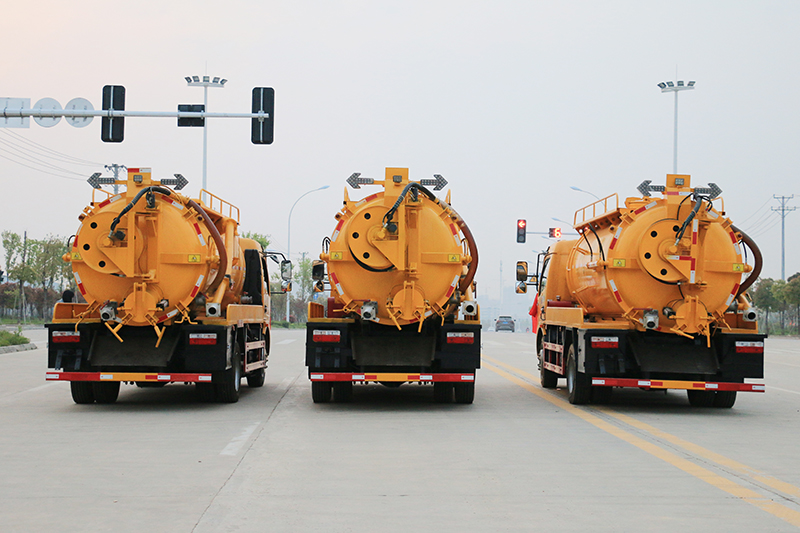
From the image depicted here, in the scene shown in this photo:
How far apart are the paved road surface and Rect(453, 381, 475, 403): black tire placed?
26 cm

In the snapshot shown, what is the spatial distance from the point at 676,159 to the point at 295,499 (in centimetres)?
4049

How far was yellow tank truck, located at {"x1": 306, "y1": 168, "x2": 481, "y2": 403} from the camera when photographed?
1290 cm

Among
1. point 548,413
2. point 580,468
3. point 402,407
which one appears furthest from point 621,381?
point 580,468

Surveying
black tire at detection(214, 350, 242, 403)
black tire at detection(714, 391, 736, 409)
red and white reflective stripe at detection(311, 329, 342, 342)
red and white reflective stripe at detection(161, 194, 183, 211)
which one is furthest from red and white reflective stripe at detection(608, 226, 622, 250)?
red and white reflective stripe at detection(161, 194, 183, 211)

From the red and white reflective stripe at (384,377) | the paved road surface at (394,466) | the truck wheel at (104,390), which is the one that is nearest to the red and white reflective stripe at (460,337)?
the red and white reflective stripe at (384,377)

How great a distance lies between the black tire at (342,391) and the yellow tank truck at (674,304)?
11.9ft

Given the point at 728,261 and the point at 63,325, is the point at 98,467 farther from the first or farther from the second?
the point at 728,261

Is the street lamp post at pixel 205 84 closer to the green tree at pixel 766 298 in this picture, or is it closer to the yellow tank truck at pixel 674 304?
the yellow tank truck at pixel 674 304

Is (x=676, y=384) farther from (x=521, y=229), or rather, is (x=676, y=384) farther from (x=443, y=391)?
(x=521, y=229)

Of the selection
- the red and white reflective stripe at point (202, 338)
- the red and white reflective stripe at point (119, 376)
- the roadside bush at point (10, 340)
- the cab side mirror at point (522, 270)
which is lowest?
the roadside bush at point (10, 340)

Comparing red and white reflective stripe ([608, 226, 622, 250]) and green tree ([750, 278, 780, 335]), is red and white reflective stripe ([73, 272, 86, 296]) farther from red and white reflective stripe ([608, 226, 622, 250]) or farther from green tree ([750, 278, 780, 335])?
green tree ([750, 278, 780, 335])

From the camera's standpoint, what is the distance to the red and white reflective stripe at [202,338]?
12930mm

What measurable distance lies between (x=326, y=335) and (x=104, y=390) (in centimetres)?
374

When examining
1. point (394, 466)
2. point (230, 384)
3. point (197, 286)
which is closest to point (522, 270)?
point (230, 384)
